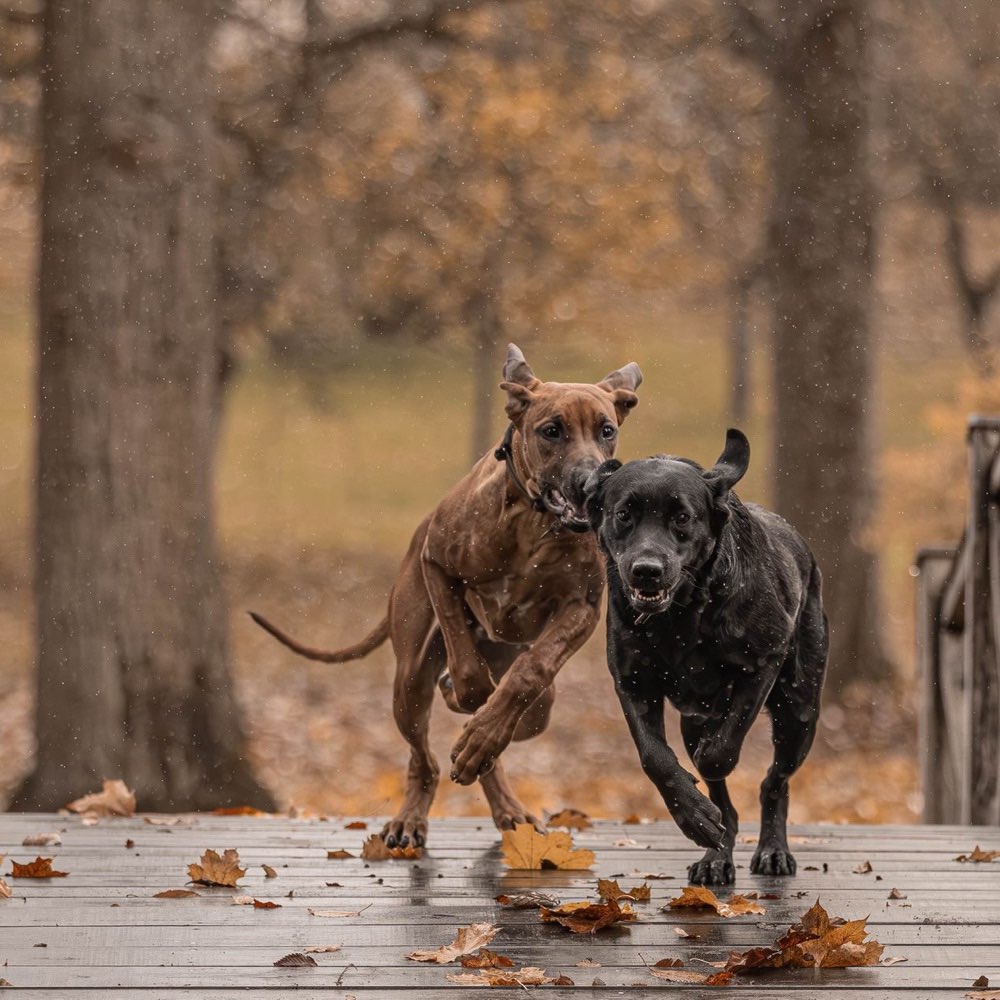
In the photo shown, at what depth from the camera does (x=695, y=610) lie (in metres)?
4.18

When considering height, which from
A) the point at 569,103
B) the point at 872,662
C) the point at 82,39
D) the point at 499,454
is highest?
the point at 569,103

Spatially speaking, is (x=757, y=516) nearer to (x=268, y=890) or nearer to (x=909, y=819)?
(x=268, y=890)

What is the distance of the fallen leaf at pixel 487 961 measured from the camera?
3.51 m

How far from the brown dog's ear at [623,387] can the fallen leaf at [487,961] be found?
181 cm

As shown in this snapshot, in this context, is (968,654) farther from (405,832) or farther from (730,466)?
(730,466)

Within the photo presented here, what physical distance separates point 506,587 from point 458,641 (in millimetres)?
254

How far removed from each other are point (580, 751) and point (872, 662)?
2559mm

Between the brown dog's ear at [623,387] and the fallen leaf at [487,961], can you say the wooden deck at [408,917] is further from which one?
the brown dog's ear at [623,387]

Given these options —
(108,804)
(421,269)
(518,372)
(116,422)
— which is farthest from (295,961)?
(421,269)

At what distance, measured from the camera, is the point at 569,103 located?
48.5 feet

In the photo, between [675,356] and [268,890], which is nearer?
[268,890]

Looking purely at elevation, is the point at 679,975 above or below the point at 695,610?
below

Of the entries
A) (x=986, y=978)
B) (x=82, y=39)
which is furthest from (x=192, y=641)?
(x=986, y=978)

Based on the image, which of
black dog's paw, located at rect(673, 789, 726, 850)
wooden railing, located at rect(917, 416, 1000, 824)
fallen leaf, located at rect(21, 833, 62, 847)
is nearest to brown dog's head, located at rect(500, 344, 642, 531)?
black dog's paw, located at rect(673, 789, 726, 850)
